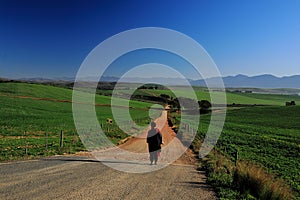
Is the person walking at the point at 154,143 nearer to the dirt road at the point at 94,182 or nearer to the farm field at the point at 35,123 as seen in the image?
the dirt road at the point at 94,182

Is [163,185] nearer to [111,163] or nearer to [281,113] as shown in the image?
[111,163]

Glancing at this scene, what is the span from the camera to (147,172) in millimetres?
12570

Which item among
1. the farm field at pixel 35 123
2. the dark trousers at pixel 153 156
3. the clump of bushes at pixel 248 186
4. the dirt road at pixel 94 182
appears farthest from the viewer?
the farm field at pixel 35 123

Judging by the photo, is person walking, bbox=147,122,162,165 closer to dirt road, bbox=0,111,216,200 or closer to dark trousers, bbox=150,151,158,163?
dark trousers, bbox=150,151,158,163

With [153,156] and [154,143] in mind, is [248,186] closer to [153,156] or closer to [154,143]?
[153,156]

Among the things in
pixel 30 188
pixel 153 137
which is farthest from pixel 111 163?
pixel 30 188

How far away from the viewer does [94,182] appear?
33.2 ft

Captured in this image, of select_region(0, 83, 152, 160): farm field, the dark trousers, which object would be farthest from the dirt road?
select_region(0, 83, 152, 160): farm field

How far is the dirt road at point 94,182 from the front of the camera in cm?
862

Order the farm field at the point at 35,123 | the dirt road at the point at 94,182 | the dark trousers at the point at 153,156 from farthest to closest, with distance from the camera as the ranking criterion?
1. the farm field at the point at 35,123
2. the dark trousers at the point at 153,156
3. the dirt road at the point at 94,182

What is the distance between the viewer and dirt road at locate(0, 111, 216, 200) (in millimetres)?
8617

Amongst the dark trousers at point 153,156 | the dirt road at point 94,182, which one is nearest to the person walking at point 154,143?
the dark trousers at point 153,156

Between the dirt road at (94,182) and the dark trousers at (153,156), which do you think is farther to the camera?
the dark trousers at (153,156)

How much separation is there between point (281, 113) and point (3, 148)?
72.8m
